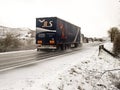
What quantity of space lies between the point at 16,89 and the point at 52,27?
1710cm

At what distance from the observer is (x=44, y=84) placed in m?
8.54

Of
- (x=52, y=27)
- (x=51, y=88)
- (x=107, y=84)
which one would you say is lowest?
(x=107, y=84)

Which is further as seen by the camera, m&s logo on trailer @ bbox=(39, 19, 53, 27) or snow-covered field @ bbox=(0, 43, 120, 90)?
m&s logo on trailer @ bbox=(39, 19, 53, 27)

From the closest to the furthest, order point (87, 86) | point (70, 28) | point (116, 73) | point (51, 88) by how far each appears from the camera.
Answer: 1. point (51, 88)
2. point (87, 86)
3. point (116, 73)
4. point (70, 28)

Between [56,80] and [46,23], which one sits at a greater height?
[46,23]

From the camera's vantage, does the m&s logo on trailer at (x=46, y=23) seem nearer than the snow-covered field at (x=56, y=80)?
No

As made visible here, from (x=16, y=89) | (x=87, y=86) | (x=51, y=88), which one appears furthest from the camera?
(x=87, y=86)

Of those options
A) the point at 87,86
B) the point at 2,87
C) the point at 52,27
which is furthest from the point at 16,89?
the point at 52,27

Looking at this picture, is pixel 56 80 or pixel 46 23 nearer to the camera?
pixel 56 80

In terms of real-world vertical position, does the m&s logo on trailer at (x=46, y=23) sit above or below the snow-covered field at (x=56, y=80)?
above

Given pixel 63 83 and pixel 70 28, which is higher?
pixel 70 28

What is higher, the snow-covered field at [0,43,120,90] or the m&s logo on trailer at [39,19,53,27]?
the m&s logo on trailer at [39,19,53,27]

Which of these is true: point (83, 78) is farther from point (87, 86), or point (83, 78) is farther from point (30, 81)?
point (30, 81)

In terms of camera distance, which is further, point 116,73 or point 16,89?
point 116,73
